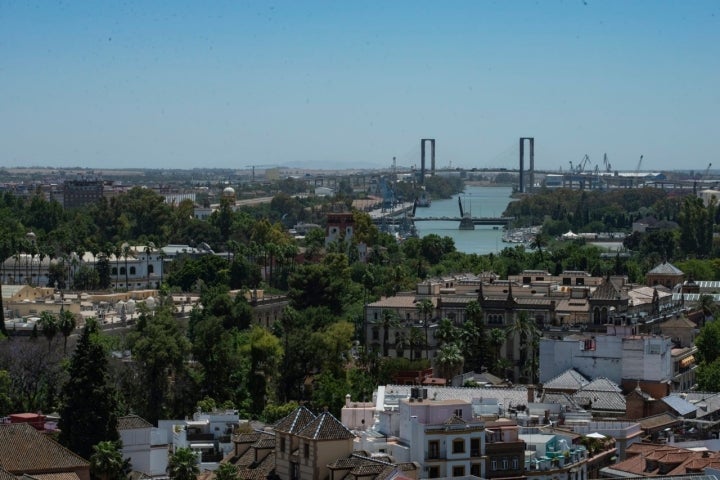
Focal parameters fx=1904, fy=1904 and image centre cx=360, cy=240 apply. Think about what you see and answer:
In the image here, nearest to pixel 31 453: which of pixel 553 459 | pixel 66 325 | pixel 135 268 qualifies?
pixel 553 459

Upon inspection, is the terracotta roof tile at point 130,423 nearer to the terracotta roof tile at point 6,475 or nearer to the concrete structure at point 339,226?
the terracotta roof tile at point 6,475

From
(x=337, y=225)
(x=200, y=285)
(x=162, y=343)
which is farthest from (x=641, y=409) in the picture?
(x=337, y=225)

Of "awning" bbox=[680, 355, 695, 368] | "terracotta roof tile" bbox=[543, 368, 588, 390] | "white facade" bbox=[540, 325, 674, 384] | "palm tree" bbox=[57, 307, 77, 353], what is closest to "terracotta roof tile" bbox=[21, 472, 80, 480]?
"terracotta roof tile" bbox=[543, 368, 588, 390]

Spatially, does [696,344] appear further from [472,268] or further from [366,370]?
[472,268]

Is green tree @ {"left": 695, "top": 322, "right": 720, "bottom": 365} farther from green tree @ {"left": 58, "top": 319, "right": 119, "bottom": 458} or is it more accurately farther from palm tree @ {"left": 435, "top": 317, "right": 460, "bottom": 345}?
green tree @ {"left": 58, "top": 319, "right": 119, "bottom": 458}

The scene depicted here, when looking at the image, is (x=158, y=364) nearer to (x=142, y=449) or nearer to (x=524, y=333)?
(x=524, y=333)
